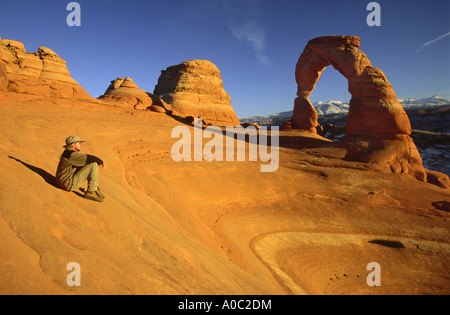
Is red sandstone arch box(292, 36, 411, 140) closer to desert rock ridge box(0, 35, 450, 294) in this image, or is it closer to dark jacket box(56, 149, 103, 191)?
desert rock ridge box(0, 35, 450, 294)

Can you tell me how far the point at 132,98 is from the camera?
2600cm

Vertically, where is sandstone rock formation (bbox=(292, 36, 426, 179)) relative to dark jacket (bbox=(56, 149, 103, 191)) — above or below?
above

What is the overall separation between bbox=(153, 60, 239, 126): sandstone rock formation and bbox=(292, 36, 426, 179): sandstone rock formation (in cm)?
1748

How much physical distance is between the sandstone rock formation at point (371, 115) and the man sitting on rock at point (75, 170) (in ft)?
57.6

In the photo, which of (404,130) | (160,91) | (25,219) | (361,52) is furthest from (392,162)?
(160,91)

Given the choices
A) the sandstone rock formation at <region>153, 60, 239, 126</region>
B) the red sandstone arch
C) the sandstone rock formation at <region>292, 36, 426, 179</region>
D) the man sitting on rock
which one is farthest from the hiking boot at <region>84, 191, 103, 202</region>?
the sandstone rock formation at <region>153, 60, 239, 126</region>

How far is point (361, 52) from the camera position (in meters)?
22.0

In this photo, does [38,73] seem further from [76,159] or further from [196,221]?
[76,159]

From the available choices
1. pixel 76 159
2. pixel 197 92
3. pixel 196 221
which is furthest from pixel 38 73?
pixel 197 92

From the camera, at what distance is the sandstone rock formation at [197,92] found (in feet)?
118

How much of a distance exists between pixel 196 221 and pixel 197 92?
3205cm

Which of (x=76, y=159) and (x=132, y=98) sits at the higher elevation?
(x=132, y=98)

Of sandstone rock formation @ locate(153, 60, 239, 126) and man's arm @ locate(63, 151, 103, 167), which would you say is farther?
sandstone rock formation @ locate(153, 60, 239, 126)

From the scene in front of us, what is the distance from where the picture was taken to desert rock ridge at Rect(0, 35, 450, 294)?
301 cm
